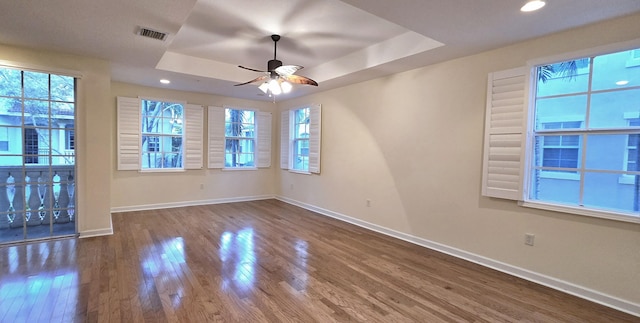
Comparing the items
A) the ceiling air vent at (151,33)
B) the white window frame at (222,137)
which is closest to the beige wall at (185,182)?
the white window frame at (222,137)

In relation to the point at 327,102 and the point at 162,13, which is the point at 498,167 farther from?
the point at 162,13

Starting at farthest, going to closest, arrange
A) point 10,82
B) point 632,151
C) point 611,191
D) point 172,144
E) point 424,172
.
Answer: point 172,144, point 424,172, point 10,82, point 611,191, point 632,151

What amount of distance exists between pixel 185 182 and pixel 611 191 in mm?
6434

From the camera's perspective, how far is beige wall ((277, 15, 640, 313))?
2541mm

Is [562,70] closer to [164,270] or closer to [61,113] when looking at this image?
[164,270]

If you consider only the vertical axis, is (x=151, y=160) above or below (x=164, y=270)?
above

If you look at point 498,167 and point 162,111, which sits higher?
point 162,111

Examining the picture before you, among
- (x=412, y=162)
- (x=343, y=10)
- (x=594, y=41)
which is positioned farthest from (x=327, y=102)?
(x=594, y=41)

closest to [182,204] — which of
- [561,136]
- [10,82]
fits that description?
[10,82]

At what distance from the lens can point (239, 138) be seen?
6.73 m

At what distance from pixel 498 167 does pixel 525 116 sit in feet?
1.91

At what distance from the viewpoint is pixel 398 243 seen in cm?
398

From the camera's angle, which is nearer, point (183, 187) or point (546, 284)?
point (546, 284)

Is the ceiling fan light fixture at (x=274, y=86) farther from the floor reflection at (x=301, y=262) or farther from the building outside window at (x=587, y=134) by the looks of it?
the building outside window at (x=587, y=134)
